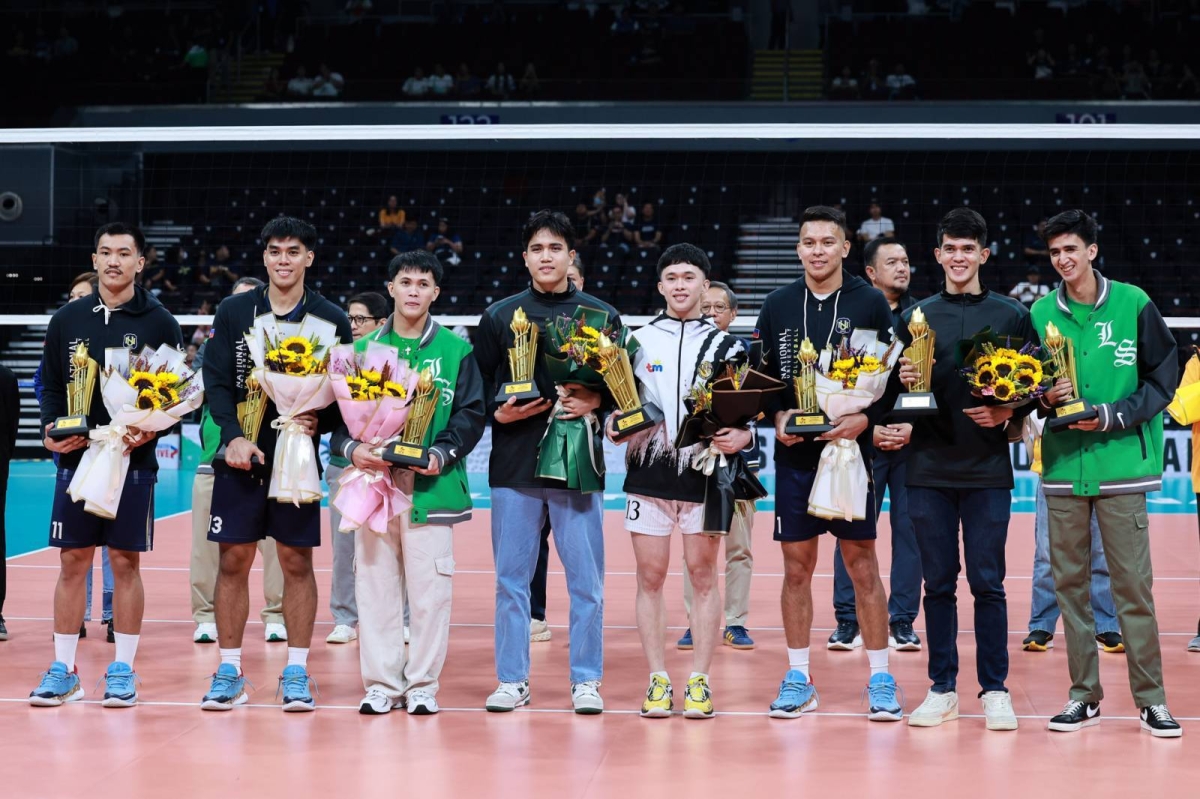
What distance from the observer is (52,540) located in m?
5.71

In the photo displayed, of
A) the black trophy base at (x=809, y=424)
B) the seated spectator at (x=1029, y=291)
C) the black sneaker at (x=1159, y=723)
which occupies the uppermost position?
the seated spectator at (x=1029, y=291)

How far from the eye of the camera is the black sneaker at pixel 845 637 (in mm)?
6961

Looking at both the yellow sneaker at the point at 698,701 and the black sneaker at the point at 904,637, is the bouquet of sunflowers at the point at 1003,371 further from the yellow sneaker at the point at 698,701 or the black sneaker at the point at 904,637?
the black sneaker at the point at 904,637

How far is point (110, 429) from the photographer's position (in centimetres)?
557

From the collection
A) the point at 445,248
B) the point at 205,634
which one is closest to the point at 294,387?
the point at 205,634

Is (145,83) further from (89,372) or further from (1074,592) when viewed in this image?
(1074,592)

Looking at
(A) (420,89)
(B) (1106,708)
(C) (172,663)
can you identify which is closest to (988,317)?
(B) (1106,708)

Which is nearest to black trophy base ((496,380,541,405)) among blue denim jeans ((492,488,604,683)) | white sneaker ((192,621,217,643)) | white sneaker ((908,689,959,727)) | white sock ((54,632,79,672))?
blue denim jeans ((492,488,604,683))

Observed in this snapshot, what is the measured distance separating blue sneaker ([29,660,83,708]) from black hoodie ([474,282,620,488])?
212 centimetres

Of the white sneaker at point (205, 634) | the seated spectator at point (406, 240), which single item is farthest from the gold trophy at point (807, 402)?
the seated spectator at point (406, 240)

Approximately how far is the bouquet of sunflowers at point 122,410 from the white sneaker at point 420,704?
1540 millimetres

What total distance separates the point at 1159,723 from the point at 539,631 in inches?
132

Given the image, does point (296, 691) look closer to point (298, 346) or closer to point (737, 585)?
point (298, 346)

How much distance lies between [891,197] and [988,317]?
54.9 feet
